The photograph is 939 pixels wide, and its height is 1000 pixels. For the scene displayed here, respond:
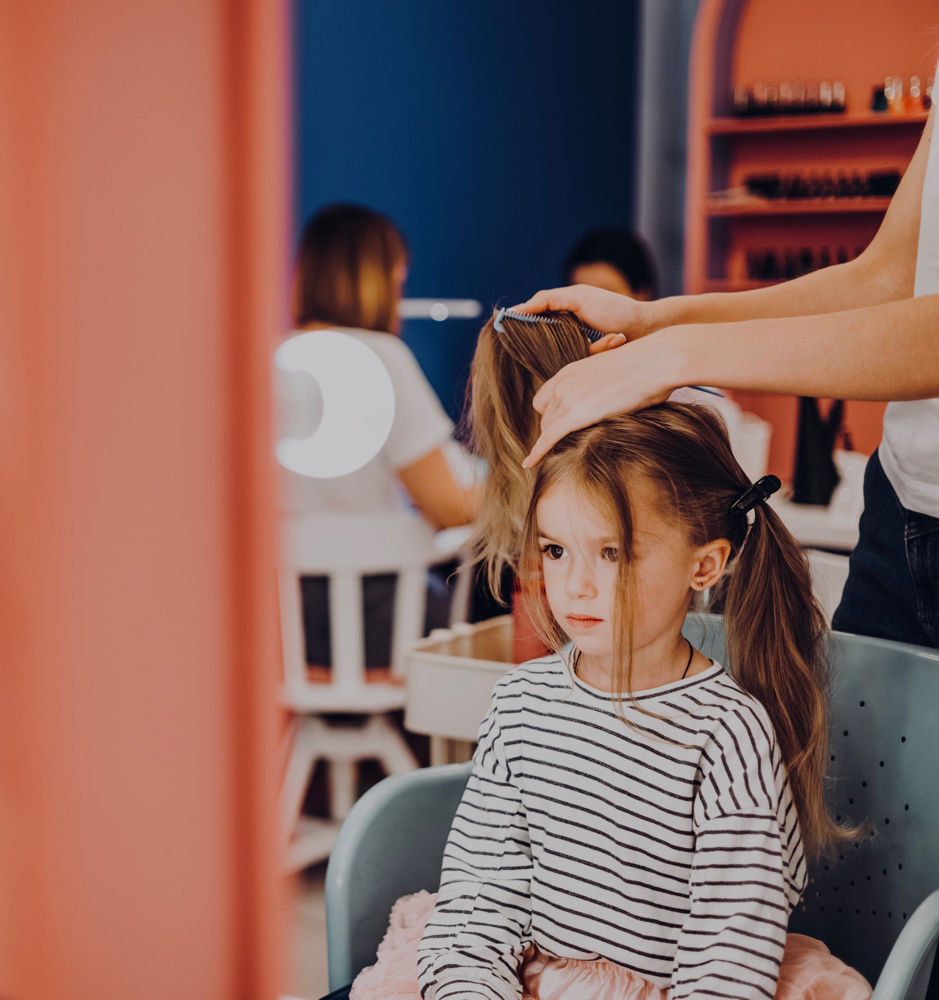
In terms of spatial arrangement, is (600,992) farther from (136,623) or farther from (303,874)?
(303,874)

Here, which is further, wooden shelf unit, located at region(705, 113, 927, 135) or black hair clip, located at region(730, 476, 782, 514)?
wooden shelf unit, located at region(705, 113, 927, 135)

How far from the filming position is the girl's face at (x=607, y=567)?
2.63 ft

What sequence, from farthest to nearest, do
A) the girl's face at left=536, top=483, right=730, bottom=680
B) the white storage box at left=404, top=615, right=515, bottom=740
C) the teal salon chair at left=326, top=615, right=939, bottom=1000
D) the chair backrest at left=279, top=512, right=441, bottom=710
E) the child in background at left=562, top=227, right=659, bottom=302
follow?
the child in background at left=562, top=227, right=659, bottom=302
the chair backrest at left=279, top=512, right=441, bottom=710
the white storage box at left=404, top=615, right=515, bottom=740
the teal salon chair at left=326, top=615, right=939, bottom=1000
the girl's face at left=536, top=483, right=730, bottom=680

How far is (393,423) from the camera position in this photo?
216 cm

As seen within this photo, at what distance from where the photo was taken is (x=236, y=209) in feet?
3.83

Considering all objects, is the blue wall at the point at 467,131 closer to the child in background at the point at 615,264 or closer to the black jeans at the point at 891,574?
the child in background at the point at 615,264

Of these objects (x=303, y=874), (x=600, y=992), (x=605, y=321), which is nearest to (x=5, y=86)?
(x=605, y=321)

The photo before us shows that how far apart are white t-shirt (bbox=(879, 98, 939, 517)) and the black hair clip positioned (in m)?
0.14

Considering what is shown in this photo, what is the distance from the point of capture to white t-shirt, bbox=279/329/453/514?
2162 mm

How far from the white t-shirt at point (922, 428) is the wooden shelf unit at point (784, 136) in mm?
2451

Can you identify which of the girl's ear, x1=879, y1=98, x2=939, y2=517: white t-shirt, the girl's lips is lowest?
the girl's lips

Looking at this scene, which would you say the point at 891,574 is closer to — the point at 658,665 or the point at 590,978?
the point at 658,665

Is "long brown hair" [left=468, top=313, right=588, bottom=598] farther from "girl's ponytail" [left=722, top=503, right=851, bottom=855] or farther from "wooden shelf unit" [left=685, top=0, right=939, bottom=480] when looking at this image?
"wooden shelf unit" [left=685, top=0, right=939, bottom=480]

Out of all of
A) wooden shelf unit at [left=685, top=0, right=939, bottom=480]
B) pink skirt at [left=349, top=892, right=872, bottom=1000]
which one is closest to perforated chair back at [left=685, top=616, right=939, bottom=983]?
pink skirt at [left=349, top=892, right=872, bottom=1000]
